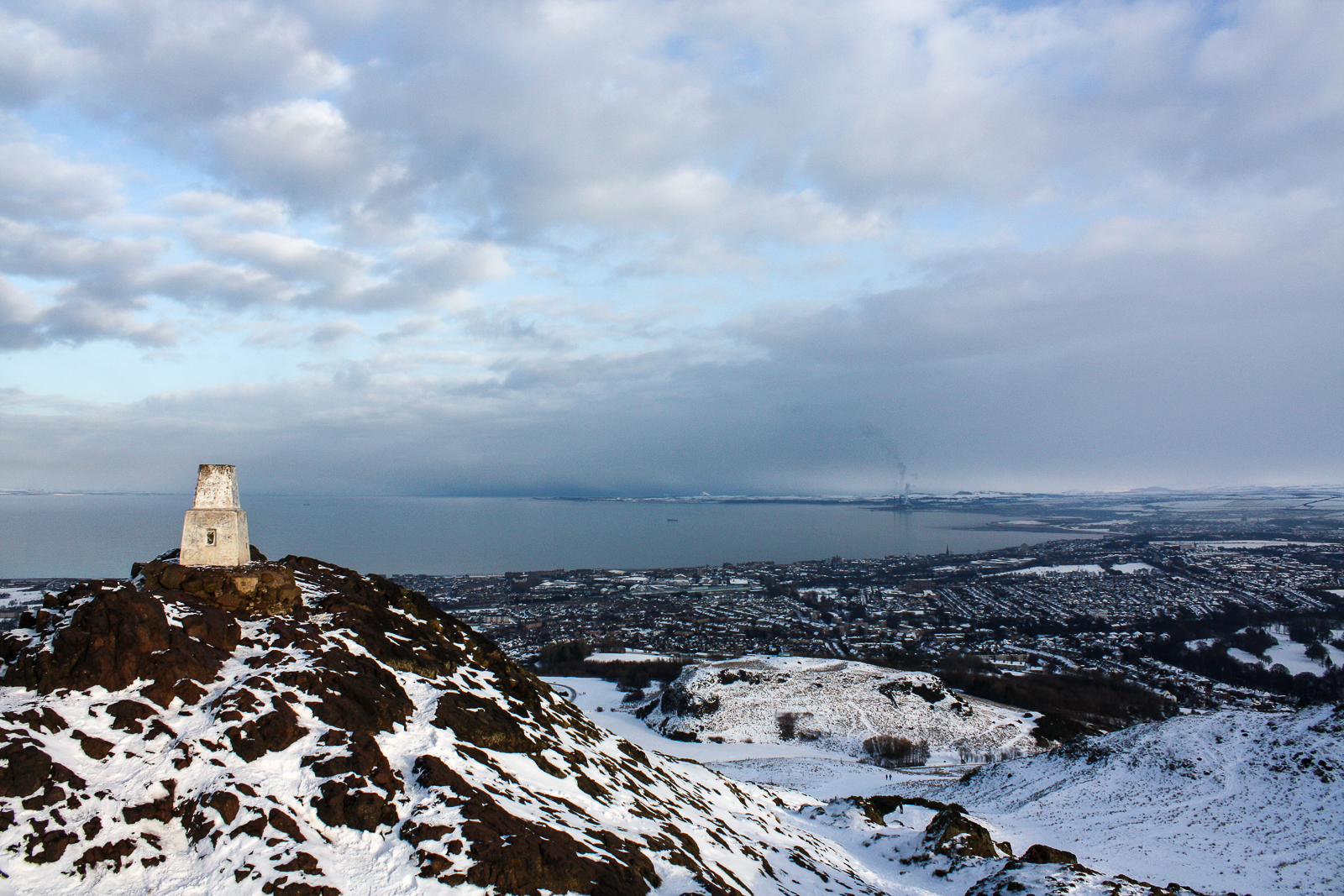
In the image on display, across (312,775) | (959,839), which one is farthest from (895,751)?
(312,775)

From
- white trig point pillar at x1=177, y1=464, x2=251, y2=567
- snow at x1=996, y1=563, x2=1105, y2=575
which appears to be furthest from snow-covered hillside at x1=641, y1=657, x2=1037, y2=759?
snow at x1=996, y1=563, x2=1105, y2=575

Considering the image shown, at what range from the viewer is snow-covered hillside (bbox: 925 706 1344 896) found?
22469 mm

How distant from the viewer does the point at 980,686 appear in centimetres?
5897

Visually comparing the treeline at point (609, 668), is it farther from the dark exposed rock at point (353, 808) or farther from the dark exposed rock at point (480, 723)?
the dark exposed rock at point (353, 808)

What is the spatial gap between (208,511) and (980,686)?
62.9 metres

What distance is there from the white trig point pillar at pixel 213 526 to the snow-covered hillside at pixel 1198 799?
98.8ft

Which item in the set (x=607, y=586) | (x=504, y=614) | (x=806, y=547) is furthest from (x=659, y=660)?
(x=806, y=547)

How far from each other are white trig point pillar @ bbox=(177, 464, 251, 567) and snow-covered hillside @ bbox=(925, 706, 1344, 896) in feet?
98.8

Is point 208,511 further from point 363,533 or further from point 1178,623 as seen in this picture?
point 363,533

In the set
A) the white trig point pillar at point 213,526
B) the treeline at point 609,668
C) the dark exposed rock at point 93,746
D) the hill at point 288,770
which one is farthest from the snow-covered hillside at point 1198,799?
the treeline at point 609,668

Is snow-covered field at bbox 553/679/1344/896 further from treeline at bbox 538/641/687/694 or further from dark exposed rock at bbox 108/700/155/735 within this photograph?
dark exposed rock at bbox 108/700/155/735

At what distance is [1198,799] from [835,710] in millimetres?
24169

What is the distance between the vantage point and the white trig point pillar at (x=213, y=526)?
51.4ft

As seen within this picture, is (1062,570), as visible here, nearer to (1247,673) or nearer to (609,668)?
(1247,673)
